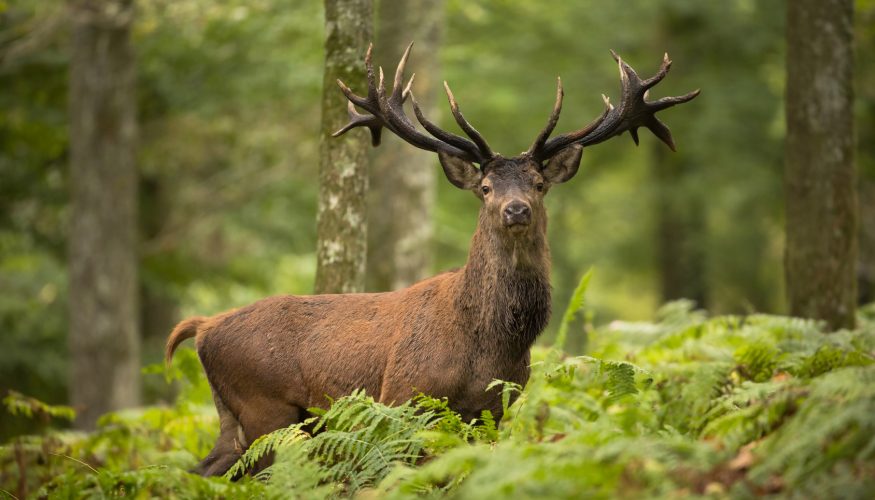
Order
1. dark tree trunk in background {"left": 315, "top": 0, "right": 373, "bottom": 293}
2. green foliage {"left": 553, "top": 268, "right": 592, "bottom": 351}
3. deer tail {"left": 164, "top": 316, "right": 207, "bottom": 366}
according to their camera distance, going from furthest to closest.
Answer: dark tree trunk in background {"left": 315, "top": 0, "right": 373, "bottom": 293}
deer tail {"left": 164, "top": 316, "right": 207, "bottom": 366}
green foliage {"left": 553, "top": 268, "right": 592, "bottom": 351}

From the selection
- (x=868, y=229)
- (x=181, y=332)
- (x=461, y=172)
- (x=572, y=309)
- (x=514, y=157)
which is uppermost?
(x=514, y=157)

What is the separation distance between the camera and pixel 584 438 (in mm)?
4777

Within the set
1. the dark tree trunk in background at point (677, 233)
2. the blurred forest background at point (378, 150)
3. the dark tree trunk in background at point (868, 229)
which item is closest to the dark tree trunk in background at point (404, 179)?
the blurred forest background at point (378, 150)

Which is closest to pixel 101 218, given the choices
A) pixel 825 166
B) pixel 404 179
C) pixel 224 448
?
pixel 404 179

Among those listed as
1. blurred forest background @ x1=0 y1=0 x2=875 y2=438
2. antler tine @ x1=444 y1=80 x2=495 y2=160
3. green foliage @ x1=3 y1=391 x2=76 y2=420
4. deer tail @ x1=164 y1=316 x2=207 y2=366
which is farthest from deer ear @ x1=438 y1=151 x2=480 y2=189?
blurred forest background @ x1=0 y1=0 x2=875 y2=438

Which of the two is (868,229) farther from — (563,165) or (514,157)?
(514,157)

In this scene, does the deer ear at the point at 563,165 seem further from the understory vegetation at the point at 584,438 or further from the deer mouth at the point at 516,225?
the understory vegetation at the point at 584,438

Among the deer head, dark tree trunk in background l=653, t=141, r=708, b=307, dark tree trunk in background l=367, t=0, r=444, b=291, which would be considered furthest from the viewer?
dark tree trunk in background l=653, t=141, r=708, b=307

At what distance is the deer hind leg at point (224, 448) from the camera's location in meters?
6.77

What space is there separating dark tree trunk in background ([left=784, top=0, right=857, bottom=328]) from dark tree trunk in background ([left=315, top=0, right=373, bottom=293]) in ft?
12.3

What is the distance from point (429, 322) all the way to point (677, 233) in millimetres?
16671

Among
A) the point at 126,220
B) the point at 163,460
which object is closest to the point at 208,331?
the point at 163,460

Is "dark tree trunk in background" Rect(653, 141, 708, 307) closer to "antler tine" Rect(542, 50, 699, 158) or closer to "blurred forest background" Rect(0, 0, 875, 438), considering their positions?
"blurred forest background" Rect(0, 0, 875, 438)

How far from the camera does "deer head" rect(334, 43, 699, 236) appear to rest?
685cm
